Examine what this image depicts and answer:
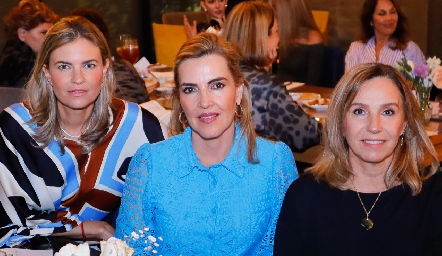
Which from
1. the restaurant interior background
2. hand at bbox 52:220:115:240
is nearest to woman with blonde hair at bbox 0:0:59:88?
hand at bbox 52:220:115:240

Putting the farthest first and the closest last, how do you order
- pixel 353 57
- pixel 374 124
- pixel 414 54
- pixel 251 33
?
1. pixel 353 57
2. pixel 414 54
3. pixel 251 33
4. pixel 374 124

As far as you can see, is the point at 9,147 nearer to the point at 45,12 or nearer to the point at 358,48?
the point at 45,12

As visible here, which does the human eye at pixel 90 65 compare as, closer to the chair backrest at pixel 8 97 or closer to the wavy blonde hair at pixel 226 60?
the wavy blonde hair at pixel 226 60

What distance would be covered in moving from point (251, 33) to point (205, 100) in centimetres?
140

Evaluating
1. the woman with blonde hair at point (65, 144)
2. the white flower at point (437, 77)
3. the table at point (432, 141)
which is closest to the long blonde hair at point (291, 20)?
the table at point (432, 141)

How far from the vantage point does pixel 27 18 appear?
15.5 feet

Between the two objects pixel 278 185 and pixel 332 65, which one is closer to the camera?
pixel 278 185

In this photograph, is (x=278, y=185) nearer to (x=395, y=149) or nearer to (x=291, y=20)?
(x=395, y=149)

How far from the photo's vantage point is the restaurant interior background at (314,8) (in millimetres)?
7070

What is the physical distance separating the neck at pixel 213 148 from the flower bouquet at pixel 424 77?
1788mm

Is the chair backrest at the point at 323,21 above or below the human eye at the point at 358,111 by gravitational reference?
below

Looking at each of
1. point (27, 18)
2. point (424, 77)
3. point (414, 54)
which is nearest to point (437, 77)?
point (424, 77)

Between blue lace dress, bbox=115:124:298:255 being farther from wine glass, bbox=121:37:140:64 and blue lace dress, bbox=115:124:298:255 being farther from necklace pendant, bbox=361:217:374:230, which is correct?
wine glass, bbox=121:37:140:64

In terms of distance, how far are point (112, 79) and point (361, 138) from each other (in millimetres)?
1027
